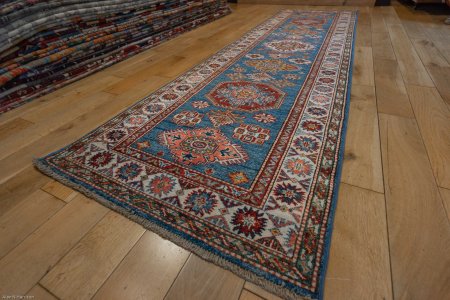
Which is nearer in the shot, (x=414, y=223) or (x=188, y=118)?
(x=414, y=223)

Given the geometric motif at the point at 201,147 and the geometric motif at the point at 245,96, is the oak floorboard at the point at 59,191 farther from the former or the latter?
the geometric motif at the point at 245,96

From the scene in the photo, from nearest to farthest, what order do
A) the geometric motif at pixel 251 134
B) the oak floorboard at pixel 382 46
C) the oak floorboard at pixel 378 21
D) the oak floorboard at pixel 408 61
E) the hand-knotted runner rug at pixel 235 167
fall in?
the hand-knotted runner rug at pixel 235 167 → the geometric motif at pixel 251 134 → the oak floorboard at pixel 408 61 → the oak floorboard at pixel 382 46 → the oak floorboard at pixel 378 21

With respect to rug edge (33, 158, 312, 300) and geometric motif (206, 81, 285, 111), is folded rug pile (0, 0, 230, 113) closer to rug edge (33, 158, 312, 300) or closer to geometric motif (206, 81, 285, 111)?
rug edge (33, 158, 312, 300)

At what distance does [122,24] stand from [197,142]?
6.04ft

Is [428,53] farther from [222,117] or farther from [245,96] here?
[222,117]

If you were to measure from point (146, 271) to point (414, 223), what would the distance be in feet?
2.94

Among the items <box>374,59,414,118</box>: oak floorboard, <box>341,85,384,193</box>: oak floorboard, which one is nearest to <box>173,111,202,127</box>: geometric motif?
<box>341,85,384,193</box>: oak floorboard

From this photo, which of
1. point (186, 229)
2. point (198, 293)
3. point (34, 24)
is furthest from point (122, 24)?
point (198, 293)

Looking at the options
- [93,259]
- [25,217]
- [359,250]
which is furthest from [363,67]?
[25,217]

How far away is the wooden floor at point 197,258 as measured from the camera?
26.1 inches

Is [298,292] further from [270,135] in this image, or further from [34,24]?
[34,24]

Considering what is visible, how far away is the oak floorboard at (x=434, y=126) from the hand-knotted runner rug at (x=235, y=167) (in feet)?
1.25

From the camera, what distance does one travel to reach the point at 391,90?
1.55 metres

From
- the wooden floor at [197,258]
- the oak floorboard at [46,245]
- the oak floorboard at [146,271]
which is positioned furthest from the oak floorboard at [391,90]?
the oak floorboard at [46,245]
